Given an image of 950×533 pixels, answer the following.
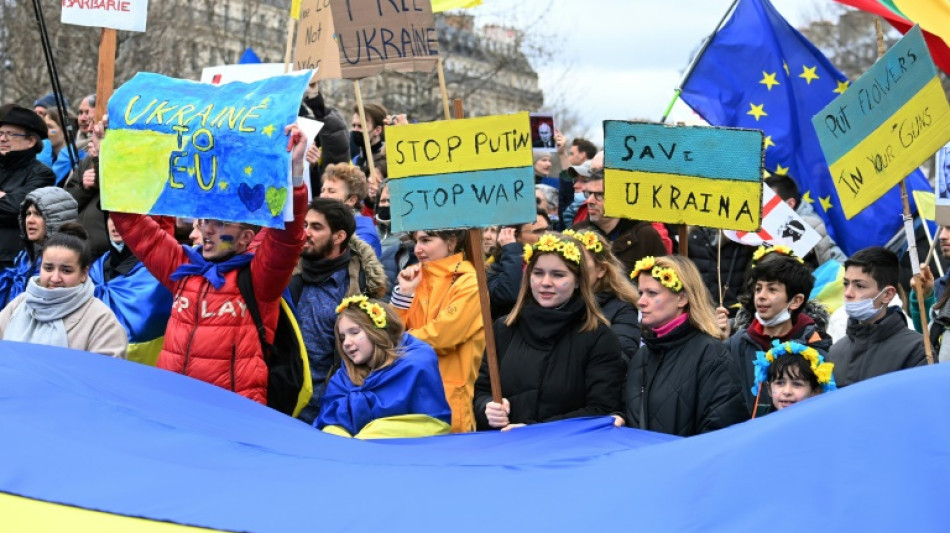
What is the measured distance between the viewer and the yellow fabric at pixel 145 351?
7527mm

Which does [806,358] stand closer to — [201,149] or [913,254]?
[913,254]

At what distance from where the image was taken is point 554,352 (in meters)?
6.89

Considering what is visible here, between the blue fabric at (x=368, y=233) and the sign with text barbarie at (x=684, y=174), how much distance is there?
1.83 m

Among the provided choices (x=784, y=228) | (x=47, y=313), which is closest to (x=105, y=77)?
(x=47, y=313)

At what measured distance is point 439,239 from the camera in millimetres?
8055

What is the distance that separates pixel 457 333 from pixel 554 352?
0.94m

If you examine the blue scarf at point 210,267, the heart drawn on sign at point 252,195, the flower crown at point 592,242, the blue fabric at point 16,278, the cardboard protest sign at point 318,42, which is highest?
the cardboard protest sign at point 318,42

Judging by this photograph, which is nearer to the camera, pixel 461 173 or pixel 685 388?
pixel 685 388

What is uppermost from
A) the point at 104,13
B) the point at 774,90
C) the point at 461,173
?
the point at 104,13

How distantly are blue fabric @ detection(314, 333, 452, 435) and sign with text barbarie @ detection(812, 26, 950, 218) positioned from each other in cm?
214

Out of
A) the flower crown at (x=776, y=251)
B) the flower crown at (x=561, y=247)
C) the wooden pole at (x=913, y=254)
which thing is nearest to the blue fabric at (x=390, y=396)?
the flower crown at (x=561, y=247)

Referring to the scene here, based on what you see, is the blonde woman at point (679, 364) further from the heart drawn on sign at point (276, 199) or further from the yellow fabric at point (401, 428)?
the heart drawn on sign at point (276, 199)

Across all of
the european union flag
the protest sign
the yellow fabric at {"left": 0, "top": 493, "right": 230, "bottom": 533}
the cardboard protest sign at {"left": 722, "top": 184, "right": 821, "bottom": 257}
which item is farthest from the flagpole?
the yellow fabric at {"left": 0, "top": 493, "right": 230, "bottom": 533}

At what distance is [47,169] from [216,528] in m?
5.93
